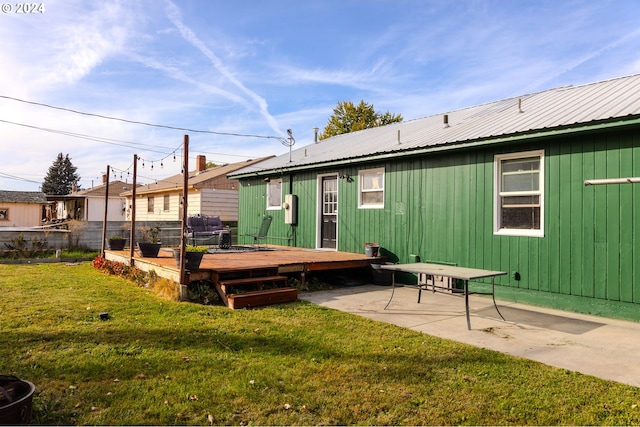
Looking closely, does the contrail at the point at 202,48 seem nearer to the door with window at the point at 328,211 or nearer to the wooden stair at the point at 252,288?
the door with window at the point at 328,211

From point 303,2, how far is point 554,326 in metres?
8.52

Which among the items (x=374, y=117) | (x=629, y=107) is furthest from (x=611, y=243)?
(x=374, y=117)

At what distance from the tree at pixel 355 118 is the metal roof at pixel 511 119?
17071mm

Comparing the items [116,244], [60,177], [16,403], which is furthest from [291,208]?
[60,177]

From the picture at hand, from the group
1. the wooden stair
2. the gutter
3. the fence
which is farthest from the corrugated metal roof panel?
the wooden stair

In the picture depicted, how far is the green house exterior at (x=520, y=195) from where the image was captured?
505 cm

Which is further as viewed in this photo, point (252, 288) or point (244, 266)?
point (244, 266)

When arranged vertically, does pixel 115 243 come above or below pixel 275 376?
above

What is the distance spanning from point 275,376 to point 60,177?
56948mm

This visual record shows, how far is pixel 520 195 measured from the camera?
605 cm

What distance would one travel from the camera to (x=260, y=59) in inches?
493

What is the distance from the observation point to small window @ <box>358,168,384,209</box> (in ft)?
27.1

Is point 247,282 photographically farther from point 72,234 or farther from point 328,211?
point 72,234

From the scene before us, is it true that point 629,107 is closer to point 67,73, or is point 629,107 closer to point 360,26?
point 360,26
